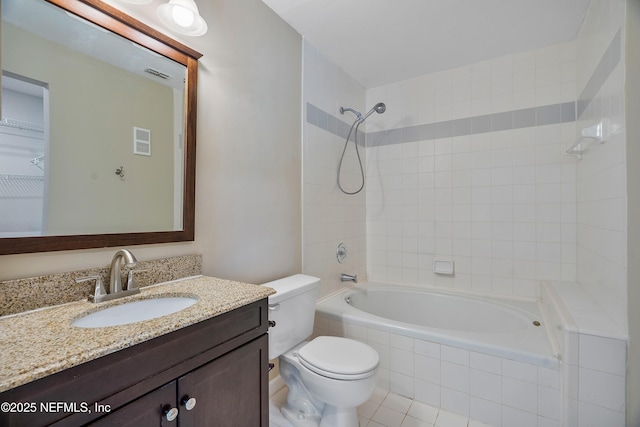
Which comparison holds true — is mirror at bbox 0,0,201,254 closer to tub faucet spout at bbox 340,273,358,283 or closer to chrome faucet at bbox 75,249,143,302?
chrome faucet at bbox 75,249,143,302

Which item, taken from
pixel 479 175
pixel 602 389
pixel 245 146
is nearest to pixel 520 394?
pixel 602 389

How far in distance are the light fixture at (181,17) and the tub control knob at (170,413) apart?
4.63 feet

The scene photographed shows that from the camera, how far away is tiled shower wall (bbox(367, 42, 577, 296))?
7.12 ft

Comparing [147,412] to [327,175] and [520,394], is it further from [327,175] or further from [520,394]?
[327,175]

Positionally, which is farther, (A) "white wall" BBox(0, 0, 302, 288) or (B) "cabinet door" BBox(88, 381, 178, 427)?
(A) "white wall" BBox(0, 0, 302, 288)

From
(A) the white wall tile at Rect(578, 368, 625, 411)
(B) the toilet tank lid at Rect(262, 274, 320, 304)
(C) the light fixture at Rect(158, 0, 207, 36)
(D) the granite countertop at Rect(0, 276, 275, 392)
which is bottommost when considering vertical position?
(A) the white wall tile at Rect(578, 368, 625, 411)

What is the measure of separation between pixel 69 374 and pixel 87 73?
100cm

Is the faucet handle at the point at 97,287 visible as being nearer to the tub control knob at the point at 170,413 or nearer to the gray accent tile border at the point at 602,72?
the tub control knob at the point at 170,413

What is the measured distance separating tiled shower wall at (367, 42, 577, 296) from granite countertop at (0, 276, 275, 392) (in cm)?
194

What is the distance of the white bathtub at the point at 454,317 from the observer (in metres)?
1.55

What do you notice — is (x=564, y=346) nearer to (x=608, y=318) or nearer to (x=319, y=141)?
(x=608, y=318)

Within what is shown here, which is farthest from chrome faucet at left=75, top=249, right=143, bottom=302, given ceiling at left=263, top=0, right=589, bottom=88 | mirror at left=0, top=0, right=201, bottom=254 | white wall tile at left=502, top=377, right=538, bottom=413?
white wall tile at left=502, top=377, right=538, bottom=413

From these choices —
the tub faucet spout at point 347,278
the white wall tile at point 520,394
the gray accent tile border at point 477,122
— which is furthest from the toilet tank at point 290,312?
the gray accent tile border at point 477,122

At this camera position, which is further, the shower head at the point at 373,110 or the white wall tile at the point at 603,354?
the shower head at the point at 373,110
